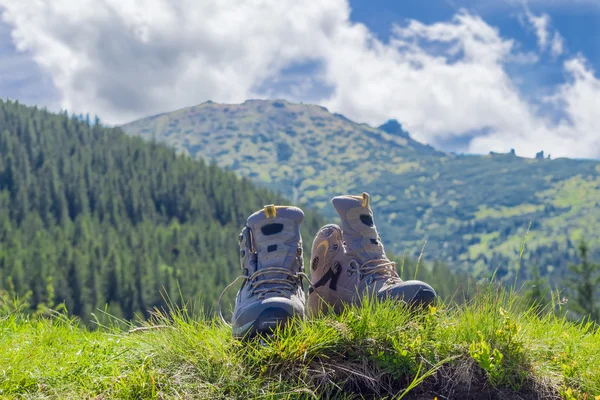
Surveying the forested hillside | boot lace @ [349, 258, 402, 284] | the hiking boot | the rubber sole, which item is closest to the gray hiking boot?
the rubber sole

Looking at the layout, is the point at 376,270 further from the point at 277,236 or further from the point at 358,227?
the point at 277,236

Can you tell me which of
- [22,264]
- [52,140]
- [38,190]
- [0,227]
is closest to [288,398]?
[22,264]

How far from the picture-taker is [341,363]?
11.1 feet

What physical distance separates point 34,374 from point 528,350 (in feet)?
9.26

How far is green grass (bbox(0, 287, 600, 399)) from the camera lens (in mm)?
3160

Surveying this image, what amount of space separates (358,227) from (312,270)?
500 mm

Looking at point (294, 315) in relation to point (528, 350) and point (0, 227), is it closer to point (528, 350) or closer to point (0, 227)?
point (528, 350)

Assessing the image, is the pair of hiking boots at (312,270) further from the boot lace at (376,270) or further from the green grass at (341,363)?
the green grass at (341,363)

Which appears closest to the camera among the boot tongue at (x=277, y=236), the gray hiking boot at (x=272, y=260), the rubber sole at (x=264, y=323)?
the rubber sole at (x=264, y=323)

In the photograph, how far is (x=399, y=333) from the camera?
3.48 metres

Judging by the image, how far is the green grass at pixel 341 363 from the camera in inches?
124

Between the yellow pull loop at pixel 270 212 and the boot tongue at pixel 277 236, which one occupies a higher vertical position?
the yellow pull loop at pixel 270 212

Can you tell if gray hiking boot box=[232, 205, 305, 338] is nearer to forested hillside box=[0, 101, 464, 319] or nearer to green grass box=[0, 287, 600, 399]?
green grass box=[0, 287, 600, 399]

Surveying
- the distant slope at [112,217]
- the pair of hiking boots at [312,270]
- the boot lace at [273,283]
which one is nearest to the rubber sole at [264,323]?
the pair of hiking boots at [312,270]
